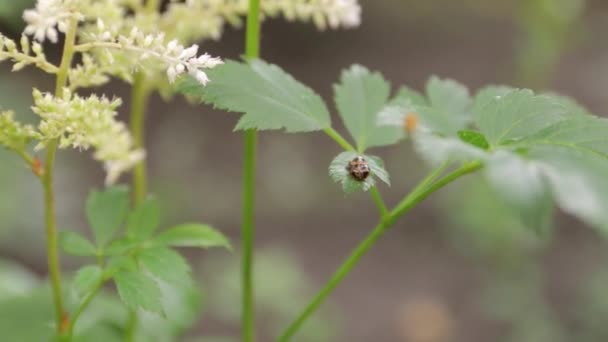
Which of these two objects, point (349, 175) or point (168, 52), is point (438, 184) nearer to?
point (349, 175)

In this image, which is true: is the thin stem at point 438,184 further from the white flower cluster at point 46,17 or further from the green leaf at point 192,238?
the white flower cluster at point 46,17

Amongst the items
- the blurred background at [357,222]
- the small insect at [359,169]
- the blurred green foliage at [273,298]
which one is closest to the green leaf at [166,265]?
the small insect at [359,169]

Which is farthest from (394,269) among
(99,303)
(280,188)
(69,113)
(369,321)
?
(69,113)

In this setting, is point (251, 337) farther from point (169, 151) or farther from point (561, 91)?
point (561, 91)

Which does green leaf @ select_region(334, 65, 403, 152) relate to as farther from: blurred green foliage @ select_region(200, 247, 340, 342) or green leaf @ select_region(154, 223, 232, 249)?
blurred green foliage @ select_region(200, 247, 340, 342)

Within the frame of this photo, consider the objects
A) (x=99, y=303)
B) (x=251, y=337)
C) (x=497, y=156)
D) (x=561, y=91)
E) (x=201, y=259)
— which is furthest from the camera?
(x=561, y=91)

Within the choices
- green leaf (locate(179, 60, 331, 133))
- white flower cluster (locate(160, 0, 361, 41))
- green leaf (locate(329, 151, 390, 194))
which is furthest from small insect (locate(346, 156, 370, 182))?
white flower cluster (locate(160, 0, 361, 41))

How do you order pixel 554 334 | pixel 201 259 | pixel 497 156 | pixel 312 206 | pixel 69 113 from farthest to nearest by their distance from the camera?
pixel 312 206
pixel 201 259
pixel 554 334
pixel 69 113
pixel 497 156
